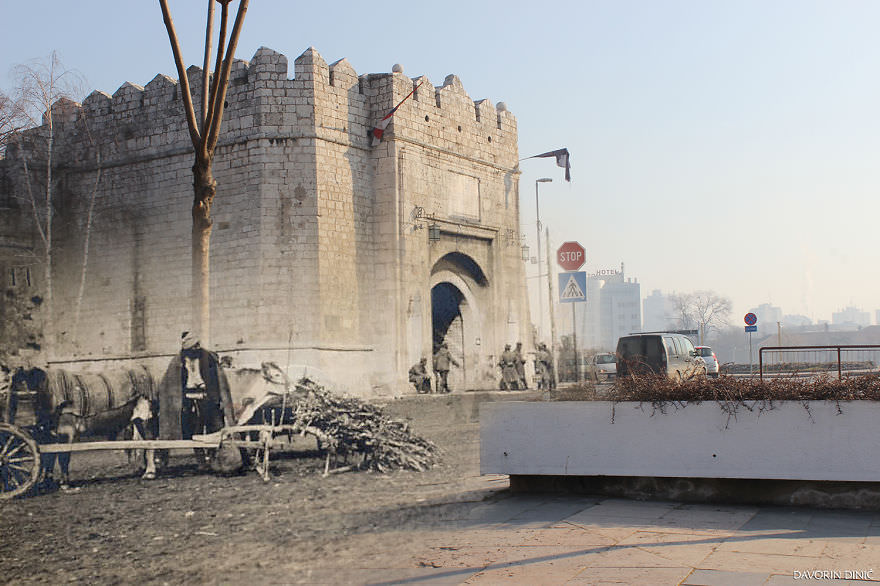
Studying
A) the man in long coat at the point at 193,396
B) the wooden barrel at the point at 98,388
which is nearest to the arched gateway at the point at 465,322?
the man in long coat at the point at 193,396

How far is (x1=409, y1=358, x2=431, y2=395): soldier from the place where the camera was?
14953 millimetres

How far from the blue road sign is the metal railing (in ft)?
10.2

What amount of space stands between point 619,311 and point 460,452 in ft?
180

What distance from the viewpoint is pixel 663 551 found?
19.7ft

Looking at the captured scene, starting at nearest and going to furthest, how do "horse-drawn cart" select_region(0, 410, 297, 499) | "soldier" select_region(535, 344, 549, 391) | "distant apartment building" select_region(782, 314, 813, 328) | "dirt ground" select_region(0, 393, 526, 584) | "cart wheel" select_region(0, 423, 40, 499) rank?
"dirt ground" select_region(0, 393, 526, 584)
"cart wheel" select_region(0, 423, 40, 499)
"horse-drawn cart" select_region(0, 410, 297, 499)
"soldier" select_region(535, 344, 549, 391)
"distant apartment building" select_region(782, 314, 813, 328)

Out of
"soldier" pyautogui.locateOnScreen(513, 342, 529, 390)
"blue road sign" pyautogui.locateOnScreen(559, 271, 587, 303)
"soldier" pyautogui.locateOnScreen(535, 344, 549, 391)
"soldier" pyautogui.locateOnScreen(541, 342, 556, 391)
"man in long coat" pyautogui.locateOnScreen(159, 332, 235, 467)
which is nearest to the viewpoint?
"man in long coat" pyautogui.locateOnScreen(159, 332, 235, 467)

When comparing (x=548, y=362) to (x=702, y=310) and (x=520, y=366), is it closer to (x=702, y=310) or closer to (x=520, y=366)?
(x=520, y=366)

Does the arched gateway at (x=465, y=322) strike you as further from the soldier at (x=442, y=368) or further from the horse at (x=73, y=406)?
the horse at (x=73, y=406)

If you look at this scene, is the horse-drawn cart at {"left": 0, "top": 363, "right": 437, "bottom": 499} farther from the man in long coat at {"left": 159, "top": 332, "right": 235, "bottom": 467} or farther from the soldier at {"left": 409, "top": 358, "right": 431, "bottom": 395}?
the soldier at {"left": 409, "top": 358, "right": 431, "bottom": 395}

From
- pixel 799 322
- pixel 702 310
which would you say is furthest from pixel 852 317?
pixel 702 310

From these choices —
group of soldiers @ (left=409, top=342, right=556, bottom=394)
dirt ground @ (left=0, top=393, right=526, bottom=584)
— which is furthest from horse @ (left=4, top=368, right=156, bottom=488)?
group of soldiers @ (left=409, top=342, right=556, bottom=394)

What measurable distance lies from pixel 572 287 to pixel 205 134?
20.3 feet

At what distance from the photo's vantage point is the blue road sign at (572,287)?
13078mm

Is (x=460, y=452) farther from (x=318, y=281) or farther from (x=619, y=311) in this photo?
(x=619, y=311)
